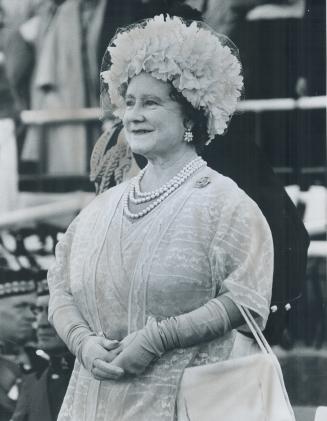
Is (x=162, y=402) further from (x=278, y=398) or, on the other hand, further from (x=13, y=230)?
(x=13, y=230)

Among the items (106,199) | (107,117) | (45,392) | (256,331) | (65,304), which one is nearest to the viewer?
(256,331)

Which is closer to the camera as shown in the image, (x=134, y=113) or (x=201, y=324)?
(x=201, y=324)

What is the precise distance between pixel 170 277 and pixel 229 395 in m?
0.41

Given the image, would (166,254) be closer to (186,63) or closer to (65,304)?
(65,304)

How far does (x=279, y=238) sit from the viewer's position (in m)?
2.98

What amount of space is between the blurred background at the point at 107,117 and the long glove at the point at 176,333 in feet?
1.16

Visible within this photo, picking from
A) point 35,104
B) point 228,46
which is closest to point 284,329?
point 228,46

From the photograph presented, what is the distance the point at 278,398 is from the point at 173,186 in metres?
0.74

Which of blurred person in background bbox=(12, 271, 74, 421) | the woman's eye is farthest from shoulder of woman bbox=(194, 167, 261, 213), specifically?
blurred person in background bbox=(12, 271, 74, 421)

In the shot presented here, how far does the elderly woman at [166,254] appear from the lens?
2779 mm

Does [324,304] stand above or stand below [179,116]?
below

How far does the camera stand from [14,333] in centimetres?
341

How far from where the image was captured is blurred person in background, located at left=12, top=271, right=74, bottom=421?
129 inches

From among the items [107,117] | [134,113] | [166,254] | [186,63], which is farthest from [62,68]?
[166,254]
